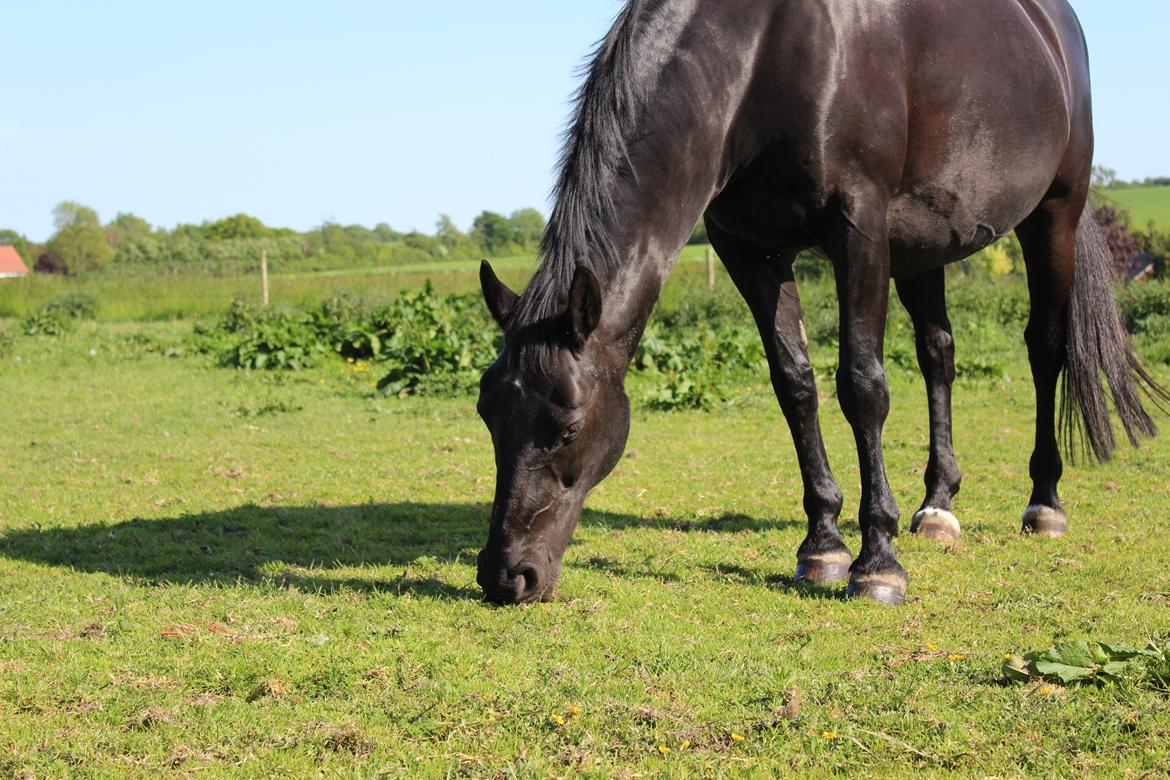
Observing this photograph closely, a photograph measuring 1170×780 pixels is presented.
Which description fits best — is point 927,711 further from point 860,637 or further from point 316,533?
point 316,533

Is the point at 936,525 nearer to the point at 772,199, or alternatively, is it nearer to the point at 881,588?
the point at 881,588

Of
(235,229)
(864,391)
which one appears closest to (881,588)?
(864,391)

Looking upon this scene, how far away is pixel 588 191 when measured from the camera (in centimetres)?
399

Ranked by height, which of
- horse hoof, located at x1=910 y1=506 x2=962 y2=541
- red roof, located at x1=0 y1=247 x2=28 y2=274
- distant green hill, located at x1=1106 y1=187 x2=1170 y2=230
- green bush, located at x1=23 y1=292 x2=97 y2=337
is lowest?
horse hoof, located at x1=910 y1=506 x2=962 y2=541

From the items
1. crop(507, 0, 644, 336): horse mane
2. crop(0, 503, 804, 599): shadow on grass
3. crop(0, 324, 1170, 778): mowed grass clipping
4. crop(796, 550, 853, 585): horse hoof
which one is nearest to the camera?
→ crop(0, 324, 1170, 778): mowed grass clipping

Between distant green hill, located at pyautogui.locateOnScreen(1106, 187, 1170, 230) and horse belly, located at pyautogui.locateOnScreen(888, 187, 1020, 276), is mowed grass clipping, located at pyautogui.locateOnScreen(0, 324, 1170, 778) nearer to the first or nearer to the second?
horse belly, located at pyautogui.locateOnScreen(888, 187, 1020, 276)

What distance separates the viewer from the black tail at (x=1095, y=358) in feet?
19.3

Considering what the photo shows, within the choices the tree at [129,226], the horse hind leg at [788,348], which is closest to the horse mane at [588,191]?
the horse hind leg at [788,348]

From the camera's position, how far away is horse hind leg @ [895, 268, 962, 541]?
5.88m

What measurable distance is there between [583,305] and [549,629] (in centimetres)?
114

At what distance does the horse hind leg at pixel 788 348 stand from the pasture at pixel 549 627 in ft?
1.30

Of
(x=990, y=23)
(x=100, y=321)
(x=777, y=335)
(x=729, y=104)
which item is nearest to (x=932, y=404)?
(x=777, y=335)

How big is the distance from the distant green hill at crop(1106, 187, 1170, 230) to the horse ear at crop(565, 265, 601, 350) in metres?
50.4

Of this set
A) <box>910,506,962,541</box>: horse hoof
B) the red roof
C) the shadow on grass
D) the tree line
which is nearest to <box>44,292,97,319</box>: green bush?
the tree line
